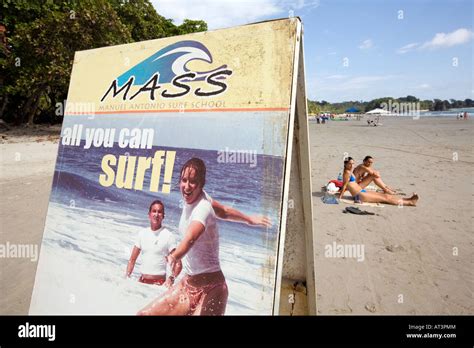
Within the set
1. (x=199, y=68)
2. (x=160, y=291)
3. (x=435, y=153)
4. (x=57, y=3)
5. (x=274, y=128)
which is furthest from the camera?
(x=57, y=3)

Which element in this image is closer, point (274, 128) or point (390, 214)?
point (274, 128)

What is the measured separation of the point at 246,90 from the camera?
1.79 m

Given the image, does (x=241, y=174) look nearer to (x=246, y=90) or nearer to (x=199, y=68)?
(x=246, y=90)

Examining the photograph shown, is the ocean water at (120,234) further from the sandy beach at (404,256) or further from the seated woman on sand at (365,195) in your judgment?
the seated woman on sand at (365,195)

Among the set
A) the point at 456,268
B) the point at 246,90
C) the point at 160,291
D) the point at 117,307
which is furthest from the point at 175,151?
the point at 456,268

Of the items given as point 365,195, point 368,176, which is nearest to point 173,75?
point 365,195

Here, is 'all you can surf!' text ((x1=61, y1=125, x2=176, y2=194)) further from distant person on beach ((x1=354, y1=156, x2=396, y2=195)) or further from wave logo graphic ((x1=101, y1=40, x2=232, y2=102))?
distant person on beach ((x1=354, y1=156, x2=396, y2=195))

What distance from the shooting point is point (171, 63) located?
6.88ft

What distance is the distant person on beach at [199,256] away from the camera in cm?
167

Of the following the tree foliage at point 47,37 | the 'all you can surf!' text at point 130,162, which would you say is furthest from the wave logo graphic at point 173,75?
the tree foliage at point 47,37

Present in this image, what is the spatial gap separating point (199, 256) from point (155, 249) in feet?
1.06

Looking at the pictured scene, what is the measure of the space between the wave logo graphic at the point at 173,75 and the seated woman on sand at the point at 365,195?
5259mm

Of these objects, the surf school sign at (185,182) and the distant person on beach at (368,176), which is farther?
the distant person on beach at (368,176)
